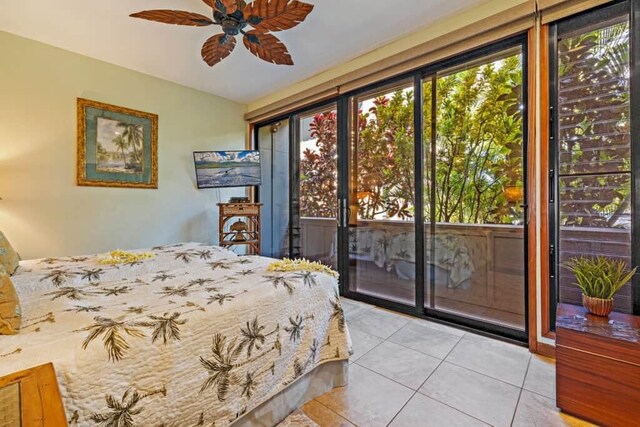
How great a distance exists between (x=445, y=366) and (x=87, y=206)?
358 centimetres

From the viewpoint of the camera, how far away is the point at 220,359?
3.73 feet

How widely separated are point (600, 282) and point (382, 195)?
1793mm

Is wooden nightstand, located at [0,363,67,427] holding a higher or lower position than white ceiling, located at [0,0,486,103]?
lower

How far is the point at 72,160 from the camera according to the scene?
2.89 metres

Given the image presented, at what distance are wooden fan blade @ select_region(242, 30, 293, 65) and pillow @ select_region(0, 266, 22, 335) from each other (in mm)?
1888

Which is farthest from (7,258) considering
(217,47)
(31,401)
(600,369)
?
(600,369)

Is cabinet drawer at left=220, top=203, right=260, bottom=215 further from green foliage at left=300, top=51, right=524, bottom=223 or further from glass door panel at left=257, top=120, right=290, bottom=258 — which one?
green foliage at left=300, top=51, right=524, bottom=223

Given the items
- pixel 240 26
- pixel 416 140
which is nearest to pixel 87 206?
pixel 240 26

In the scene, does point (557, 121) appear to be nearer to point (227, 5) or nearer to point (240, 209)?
point (227, 5)

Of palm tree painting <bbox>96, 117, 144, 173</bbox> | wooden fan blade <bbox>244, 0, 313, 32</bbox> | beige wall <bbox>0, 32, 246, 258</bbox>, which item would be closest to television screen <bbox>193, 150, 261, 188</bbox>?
beige wall <bbox>0, 32, 246, 258</bbox>

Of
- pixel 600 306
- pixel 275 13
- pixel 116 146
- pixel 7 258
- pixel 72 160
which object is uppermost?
pixel 275 13

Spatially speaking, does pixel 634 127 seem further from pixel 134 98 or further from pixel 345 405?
pixel 134 98

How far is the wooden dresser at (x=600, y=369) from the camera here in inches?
52.3

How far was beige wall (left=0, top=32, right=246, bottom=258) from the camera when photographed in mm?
2578
